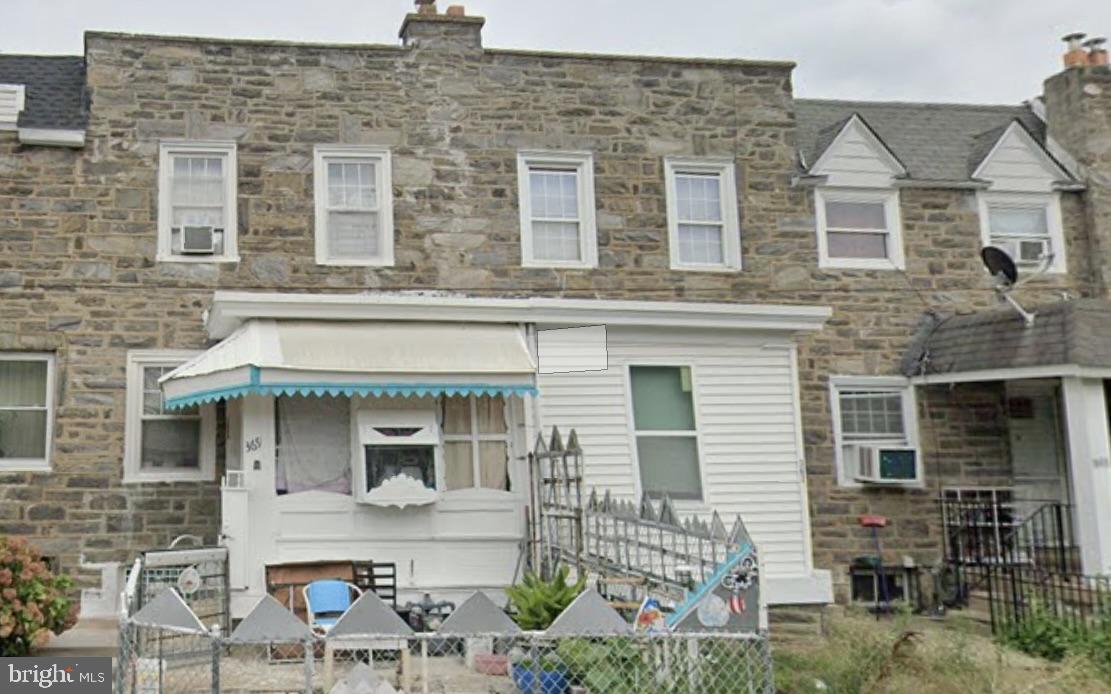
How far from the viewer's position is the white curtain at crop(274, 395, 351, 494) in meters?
11.7

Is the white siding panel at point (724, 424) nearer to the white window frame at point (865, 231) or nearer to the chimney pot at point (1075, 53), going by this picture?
the white window frame at point (865, 231)

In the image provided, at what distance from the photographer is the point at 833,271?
16.2 m

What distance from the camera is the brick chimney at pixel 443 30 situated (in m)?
15.4

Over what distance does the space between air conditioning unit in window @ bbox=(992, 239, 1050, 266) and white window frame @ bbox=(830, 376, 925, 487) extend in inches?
98.4

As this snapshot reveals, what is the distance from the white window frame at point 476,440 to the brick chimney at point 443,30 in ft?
17.7

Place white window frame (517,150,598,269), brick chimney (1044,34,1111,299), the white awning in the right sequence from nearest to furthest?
the white awning → white window frame (517,150,598,269) → brick chimney (1044,34,1111,299)

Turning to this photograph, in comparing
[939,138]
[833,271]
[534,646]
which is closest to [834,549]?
[833,271]

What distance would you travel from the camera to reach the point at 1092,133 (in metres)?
17.2

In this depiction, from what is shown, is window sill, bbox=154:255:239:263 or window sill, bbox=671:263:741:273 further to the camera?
window sill, bbox=671:263:741:273

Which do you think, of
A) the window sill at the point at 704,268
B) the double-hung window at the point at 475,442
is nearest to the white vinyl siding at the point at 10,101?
the double-hung window at the point at 475,442

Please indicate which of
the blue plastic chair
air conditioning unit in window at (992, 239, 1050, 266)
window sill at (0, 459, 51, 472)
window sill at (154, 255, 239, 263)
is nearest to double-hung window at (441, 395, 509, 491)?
the blue plastic chair

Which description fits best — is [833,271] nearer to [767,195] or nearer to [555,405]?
[767,195]

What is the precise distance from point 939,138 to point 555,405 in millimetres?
8434

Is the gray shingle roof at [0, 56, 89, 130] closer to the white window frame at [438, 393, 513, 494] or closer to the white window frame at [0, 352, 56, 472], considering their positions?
the white window frame at [0, 352, 56, 472]
